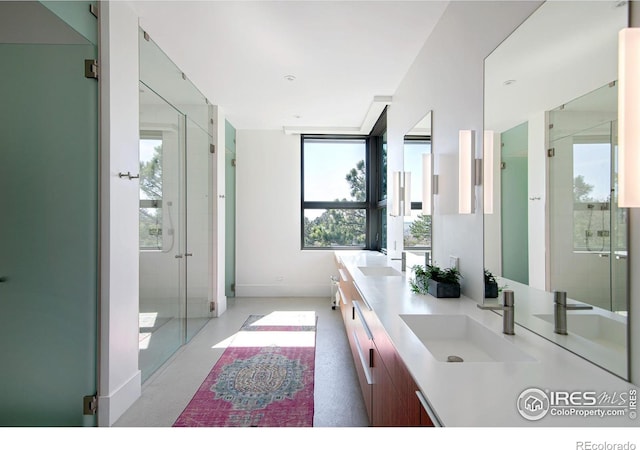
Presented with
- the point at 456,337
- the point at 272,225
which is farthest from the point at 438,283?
the point at 272,225

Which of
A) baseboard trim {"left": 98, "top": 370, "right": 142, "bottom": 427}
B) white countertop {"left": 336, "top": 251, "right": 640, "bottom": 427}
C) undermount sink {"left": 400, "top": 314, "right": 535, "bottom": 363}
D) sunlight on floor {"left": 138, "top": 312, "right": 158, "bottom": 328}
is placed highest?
white countertop {"left": 336, "top": 251, "right": 640, "bottom": 427}

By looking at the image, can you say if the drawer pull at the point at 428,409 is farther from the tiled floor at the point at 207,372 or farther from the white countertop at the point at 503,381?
the tiled floor at the point at 207,372

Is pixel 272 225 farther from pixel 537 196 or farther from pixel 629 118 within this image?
pixel 629 118

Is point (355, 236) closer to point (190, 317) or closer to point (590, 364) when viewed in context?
point (190, 317)

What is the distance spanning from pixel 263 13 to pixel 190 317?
3.11 m

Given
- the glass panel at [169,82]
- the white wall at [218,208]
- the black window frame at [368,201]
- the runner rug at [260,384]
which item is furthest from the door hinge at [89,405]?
the black window frame at [368,201]

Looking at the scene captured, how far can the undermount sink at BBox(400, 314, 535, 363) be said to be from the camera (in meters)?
1.35

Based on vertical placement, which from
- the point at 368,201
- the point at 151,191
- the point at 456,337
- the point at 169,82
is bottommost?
the point at 456,337

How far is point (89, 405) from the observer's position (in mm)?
1950

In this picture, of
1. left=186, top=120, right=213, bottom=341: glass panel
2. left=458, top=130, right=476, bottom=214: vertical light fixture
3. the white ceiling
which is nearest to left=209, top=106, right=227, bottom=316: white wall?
left=186, top=120, right=213, bottom=341: glass panel

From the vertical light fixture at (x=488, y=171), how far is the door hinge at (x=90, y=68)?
237 cm

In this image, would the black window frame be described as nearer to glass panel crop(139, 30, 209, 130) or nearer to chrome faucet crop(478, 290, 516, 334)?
glass panel crop(139, 30, 209, 130)

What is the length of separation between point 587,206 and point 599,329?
0.40 meters

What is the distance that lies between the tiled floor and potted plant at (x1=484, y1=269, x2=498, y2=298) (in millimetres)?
1156
